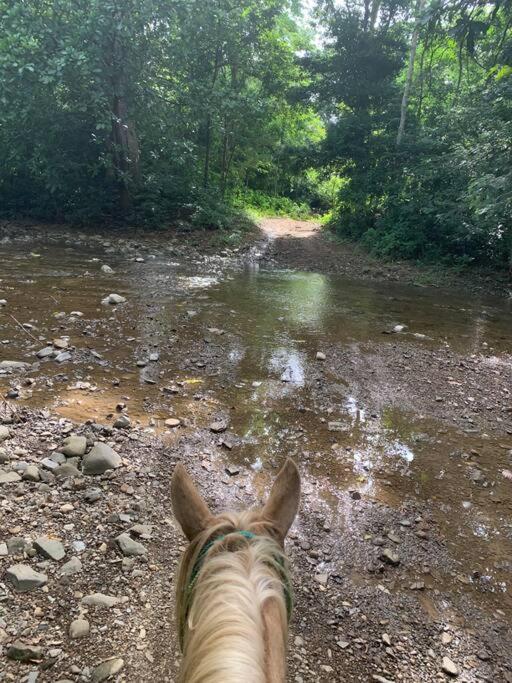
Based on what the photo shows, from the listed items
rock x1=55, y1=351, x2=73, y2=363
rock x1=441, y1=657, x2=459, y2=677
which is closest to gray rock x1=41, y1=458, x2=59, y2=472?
rock x1=55, y1=351, x2=73, y2=363

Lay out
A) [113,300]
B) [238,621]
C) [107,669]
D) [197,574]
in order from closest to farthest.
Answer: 1. [238,621]
2. [197,574]
3. [107,669]
4. [113,300]

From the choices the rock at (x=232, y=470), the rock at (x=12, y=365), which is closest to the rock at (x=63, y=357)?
the rock at (x=12, y=365)

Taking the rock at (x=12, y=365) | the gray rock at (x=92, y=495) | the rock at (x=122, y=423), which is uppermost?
the rock at (x=12, y=365)

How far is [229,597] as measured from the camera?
4.15 ft

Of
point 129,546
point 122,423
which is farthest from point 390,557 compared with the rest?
point 122,423

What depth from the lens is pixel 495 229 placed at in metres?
11.8

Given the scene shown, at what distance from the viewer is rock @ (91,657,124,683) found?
7.04 feet

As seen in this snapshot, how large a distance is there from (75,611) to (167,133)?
53.9 feet

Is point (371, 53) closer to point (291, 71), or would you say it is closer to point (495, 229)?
point (291, 71)

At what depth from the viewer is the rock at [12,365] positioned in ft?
16.8

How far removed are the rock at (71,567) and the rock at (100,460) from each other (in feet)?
2.83

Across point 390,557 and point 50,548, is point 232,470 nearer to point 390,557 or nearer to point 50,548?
point 390,557

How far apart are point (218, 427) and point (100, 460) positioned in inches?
46.9

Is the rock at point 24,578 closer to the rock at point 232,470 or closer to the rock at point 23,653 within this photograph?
the rock at point 23,653
